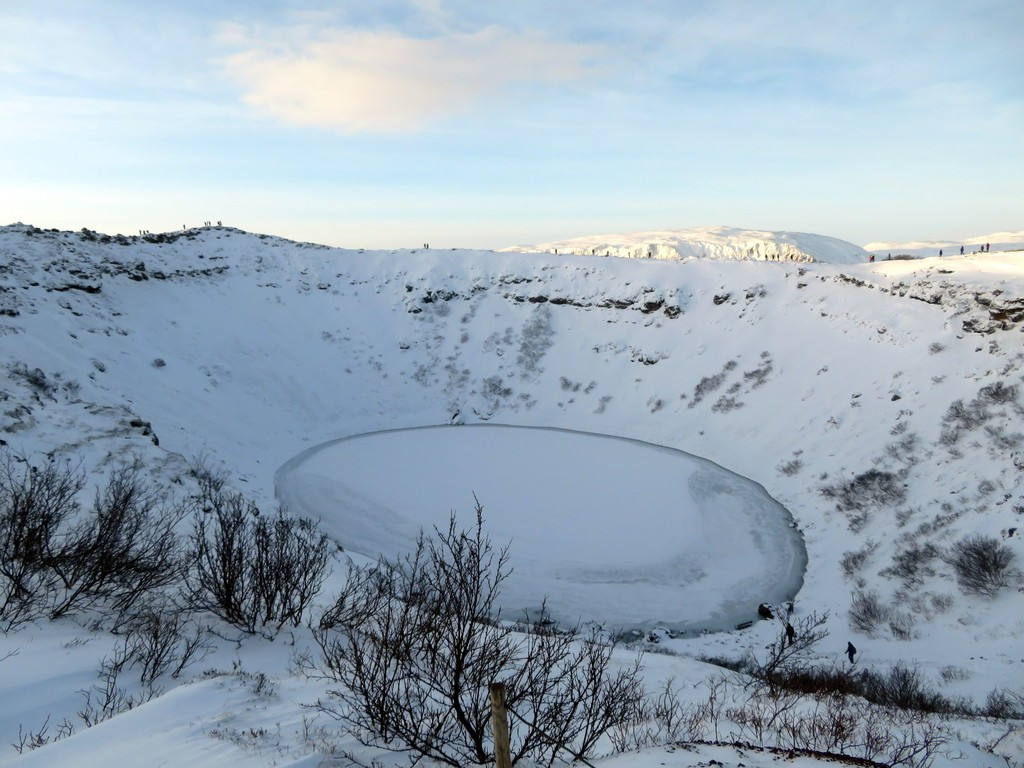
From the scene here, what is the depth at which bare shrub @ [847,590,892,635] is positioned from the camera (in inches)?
744

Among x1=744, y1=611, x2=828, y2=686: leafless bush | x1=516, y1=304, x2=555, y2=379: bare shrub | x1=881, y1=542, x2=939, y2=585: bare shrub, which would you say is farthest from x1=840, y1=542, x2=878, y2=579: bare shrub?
x1=516, y1=304, x2=555, y2=379: bare shrub

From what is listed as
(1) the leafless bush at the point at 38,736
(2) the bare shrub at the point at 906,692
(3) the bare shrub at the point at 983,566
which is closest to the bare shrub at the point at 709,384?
(3) the bare shrub at the point at 983,566

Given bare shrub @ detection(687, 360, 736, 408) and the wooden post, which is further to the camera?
bare shrub @ detection(687, 360, 736, 408)

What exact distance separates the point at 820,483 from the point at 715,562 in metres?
9.13

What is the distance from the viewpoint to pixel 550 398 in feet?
152

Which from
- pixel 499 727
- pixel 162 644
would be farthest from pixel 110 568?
pixel 499 727

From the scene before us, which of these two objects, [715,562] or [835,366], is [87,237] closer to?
[715,562]

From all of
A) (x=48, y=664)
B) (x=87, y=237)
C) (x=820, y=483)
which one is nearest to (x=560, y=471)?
(x=820, y=483)

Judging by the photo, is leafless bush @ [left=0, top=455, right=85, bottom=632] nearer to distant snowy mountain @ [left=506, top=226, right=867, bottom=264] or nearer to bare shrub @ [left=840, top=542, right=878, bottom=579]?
bare shrub @ [left=840, top=542, right=878, bottom=579]

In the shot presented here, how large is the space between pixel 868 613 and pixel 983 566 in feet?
12.4

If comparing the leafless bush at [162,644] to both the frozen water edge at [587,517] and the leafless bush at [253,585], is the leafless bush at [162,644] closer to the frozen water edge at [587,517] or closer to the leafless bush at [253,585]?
the leafless bush at [253,585]

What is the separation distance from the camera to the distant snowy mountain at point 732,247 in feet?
218

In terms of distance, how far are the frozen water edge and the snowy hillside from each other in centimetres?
41

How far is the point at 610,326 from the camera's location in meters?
50.6
